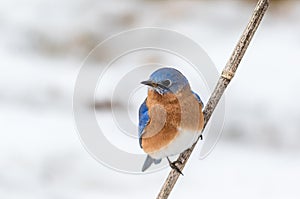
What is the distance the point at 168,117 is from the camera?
291mm

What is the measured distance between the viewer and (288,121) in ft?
5.93

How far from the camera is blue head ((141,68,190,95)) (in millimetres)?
269

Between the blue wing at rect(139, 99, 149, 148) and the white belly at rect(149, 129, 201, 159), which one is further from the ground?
the blue wing at rect(139, 99, 149, 148)

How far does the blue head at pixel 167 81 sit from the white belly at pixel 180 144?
2cm

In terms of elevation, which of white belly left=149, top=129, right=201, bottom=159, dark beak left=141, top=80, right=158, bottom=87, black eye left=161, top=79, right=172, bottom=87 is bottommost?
white belly left=149, top=129, right=201, bottom=159

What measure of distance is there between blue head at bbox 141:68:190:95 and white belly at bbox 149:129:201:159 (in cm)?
2

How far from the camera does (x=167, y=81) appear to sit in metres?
0.28

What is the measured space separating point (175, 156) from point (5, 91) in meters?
1.70

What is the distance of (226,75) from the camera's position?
30cm

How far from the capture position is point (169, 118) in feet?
0.95

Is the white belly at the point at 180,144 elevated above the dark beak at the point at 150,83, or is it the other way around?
the dark beak at the point at 150,83

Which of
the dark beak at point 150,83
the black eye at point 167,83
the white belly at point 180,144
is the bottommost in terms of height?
the white belly at point 180,144

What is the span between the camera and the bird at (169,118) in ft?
0.92

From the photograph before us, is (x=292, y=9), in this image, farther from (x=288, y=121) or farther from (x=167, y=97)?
(x=167, y=97)
